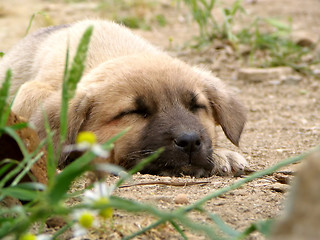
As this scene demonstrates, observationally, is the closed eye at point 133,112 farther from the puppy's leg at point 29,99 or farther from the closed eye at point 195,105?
the puppy's leg at point 29,99

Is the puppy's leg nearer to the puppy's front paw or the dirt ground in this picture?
the dirt ground

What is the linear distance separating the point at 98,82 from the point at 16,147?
1.87m

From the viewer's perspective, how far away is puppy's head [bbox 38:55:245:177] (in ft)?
12.5

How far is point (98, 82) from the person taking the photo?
435 centimetres

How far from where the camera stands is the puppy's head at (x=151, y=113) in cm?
381

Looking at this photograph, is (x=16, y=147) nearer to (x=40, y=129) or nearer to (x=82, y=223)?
(x=82, y=223)

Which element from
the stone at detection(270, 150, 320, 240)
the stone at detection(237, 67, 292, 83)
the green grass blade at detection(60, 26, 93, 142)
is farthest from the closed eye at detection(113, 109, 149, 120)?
the stone at detection(237, 67, 292, 83)

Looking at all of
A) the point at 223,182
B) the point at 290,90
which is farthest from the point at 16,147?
the point at 290,90

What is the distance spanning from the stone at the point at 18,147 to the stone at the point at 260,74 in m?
5.19

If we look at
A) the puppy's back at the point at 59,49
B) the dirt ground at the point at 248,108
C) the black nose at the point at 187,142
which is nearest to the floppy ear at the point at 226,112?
the dirt ground at the point at 248,108

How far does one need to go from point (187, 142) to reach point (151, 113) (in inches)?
17.2

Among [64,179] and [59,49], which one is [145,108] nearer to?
[59,49]

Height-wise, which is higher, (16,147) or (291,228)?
(291,228)

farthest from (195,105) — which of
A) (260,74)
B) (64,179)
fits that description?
(260,74)
